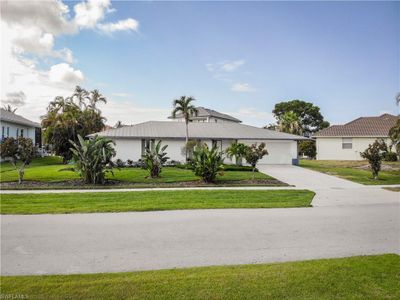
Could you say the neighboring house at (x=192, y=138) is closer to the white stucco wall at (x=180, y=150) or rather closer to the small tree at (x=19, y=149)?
the white stucco wall at (x=180, y=150)

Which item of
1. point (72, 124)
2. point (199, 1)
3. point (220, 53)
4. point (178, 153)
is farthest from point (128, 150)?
point (199, 1)

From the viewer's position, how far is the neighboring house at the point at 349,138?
126 ft

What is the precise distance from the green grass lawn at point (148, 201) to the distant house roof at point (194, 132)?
53.2ft

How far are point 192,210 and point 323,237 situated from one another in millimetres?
4229

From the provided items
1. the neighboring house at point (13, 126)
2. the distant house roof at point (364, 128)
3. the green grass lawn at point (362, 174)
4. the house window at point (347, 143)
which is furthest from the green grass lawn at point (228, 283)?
the distant house roof at point (364, 128)

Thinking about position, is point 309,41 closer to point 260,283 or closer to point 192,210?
point 192,210

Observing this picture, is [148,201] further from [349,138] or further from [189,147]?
[349,138]

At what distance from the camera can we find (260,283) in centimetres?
457

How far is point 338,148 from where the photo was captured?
39.6 metres

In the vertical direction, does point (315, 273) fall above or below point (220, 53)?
below

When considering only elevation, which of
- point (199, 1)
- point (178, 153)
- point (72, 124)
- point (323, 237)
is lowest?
point (323, 237)

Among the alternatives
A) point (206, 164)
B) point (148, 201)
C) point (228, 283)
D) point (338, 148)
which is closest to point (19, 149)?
point (148, 201)

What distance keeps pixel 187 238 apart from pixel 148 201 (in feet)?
15.9

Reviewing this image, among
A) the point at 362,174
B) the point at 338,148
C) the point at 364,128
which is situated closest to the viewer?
the point at 362,174
